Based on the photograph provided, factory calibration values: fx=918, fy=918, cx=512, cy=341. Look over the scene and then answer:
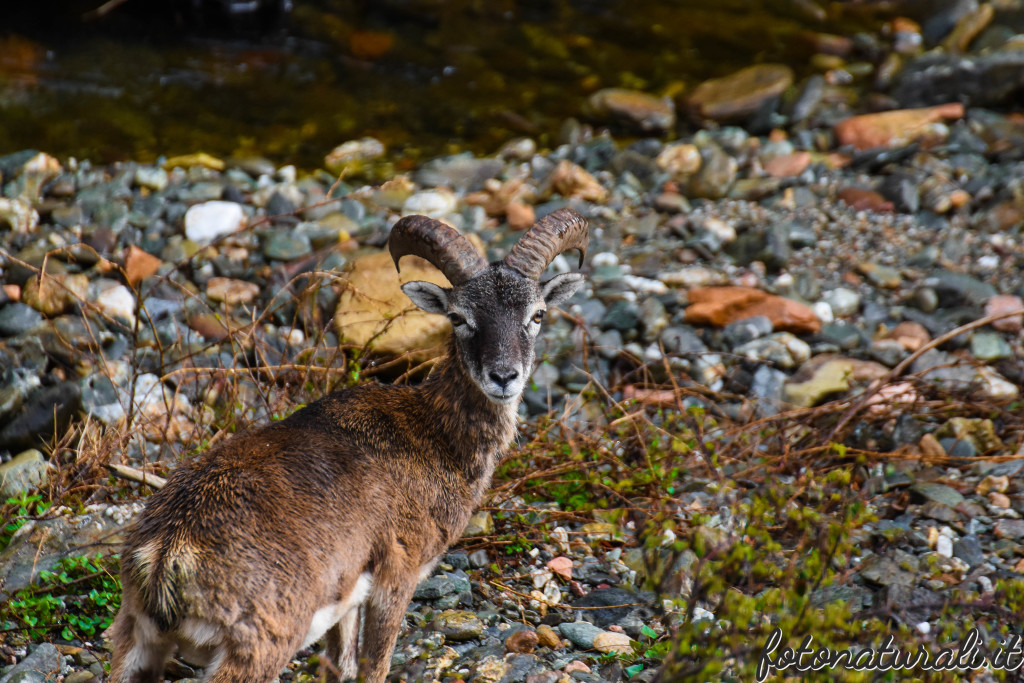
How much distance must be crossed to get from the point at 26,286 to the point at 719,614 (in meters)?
7.63

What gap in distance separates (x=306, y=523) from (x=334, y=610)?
19.5 inches

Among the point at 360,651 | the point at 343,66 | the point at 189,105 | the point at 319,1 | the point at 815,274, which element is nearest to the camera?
the point at 360,651

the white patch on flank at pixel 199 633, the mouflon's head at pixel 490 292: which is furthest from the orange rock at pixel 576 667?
the white patch on flank at pixel 199 633

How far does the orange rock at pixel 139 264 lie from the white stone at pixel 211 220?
0.70 m

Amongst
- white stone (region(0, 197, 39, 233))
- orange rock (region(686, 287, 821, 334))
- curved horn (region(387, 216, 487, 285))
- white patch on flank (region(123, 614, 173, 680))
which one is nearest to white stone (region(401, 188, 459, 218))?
orange rock (region(686, 287, 821, 334))

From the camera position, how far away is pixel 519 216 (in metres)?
11.3

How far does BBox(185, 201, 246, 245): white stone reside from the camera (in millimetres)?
10688

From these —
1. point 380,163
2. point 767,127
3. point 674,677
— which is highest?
point 674,677

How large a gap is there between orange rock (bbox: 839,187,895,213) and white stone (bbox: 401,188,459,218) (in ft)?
16.4

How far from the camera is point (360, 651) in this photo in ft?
17.7

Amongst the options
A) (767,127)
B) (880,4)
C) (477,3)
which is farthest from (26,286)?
(880,4)

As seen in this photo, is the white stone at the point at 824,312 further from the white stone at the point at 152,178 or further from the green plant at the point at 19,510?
the white stone at the point at 152,178

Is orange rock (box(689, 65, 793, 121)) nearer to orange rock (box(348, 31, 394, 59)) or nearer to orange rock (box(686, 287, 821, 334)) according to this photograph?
orange rock (box(348, 31, 394, 59))

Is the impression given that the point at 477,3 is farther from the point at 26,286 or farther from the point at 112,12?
the point at 26,286
